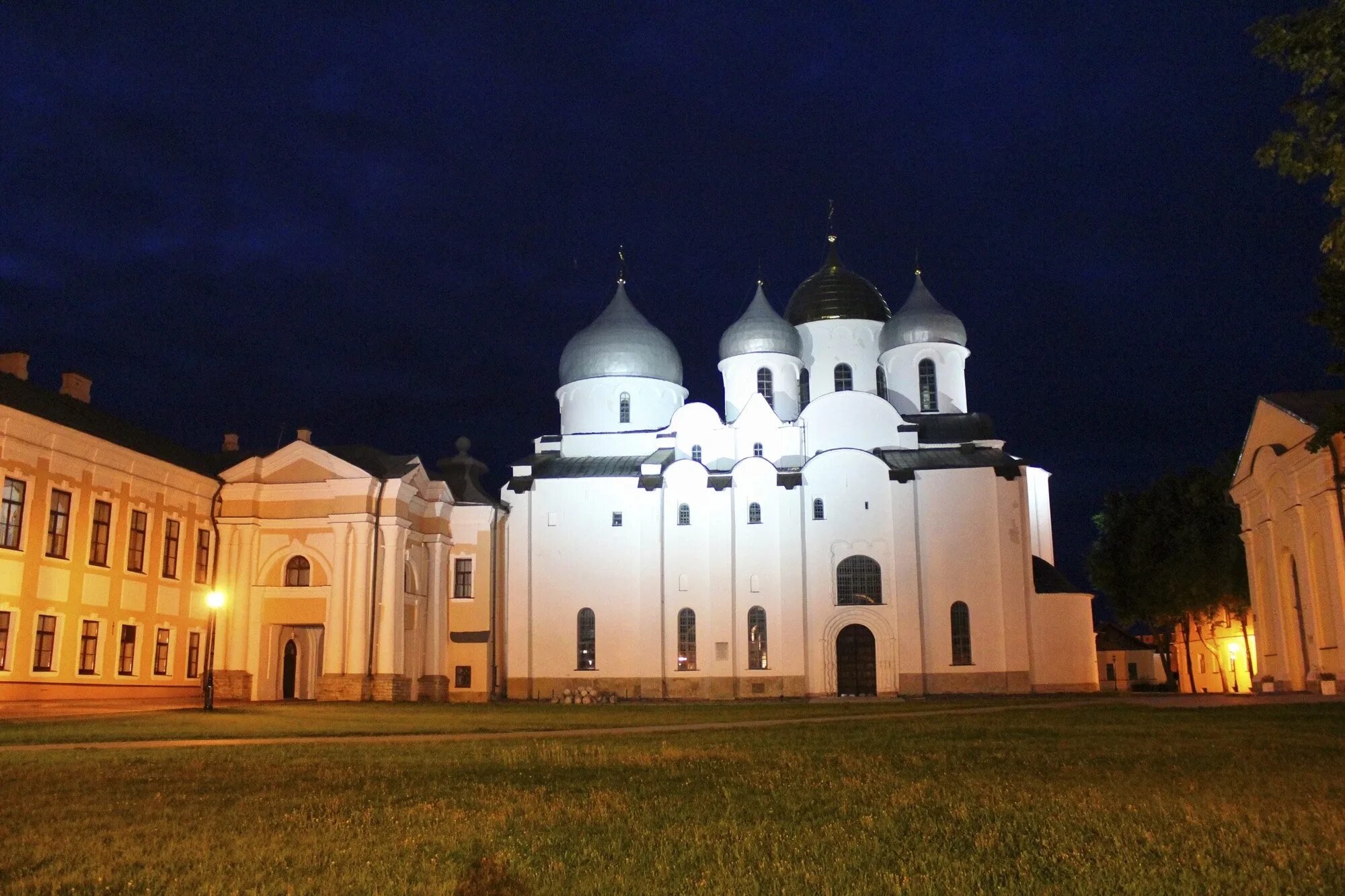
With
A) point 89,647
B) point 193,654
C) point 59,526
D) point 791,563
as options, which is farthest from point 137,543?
point 791,563

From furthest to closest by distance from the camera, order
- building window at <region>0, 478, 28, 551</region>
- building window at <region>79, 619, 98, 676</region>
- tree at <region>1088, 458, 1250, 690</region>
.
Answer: tree at <region>1088, 458, 1250, 690</region> → building window at <region>79, 619, 98, 676</region> → building window at <region>0, 478, 28, 551</region>

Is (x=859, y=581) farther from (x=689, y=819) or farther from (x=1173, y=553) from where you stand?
(x=689, y=819)

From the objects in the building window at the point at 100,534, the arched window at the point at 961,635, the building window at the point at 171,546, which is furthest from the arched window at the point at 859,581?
the building window at the point at 100,534

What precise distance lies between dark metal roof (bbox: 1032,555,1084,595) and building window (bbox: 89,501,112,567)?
3208 cm

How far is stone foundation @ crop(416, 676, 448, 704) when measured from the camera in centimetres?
4550

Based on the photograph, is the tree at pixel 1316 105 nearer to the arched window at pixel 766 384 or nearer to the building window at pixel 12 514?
the building window at pixel 12 514

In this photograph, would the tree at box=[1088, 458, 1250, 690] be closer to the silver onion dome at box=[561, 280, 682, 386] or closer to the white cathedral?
the white cathedral

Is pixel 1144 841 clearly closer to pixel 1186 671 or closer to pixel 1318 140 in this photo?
pixel 1318 140

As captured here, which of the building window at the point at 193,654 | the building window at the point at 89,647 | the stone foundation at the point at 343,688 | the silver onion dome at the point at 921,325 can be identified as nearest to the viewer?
the building window at the point at 89,647

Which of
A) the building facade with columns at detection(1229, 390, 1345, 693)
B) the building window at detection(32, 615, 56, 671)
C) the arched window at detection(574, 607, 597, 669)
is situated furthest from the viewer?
the arched window at detection(574, 607, 597, 669)

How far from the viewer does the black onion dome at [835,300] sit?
2140 inches

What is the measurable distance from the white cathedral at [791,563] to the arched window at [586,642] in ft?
0.21

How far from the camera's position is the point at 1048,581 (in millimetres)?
47250

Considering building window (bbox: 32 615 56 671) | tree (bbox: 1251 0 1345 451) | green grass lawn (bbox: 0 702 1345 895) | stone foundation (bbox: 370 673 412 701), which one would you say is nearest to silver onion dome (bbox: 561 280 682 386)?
stone foundation (bbox: 370 673 412 701)
